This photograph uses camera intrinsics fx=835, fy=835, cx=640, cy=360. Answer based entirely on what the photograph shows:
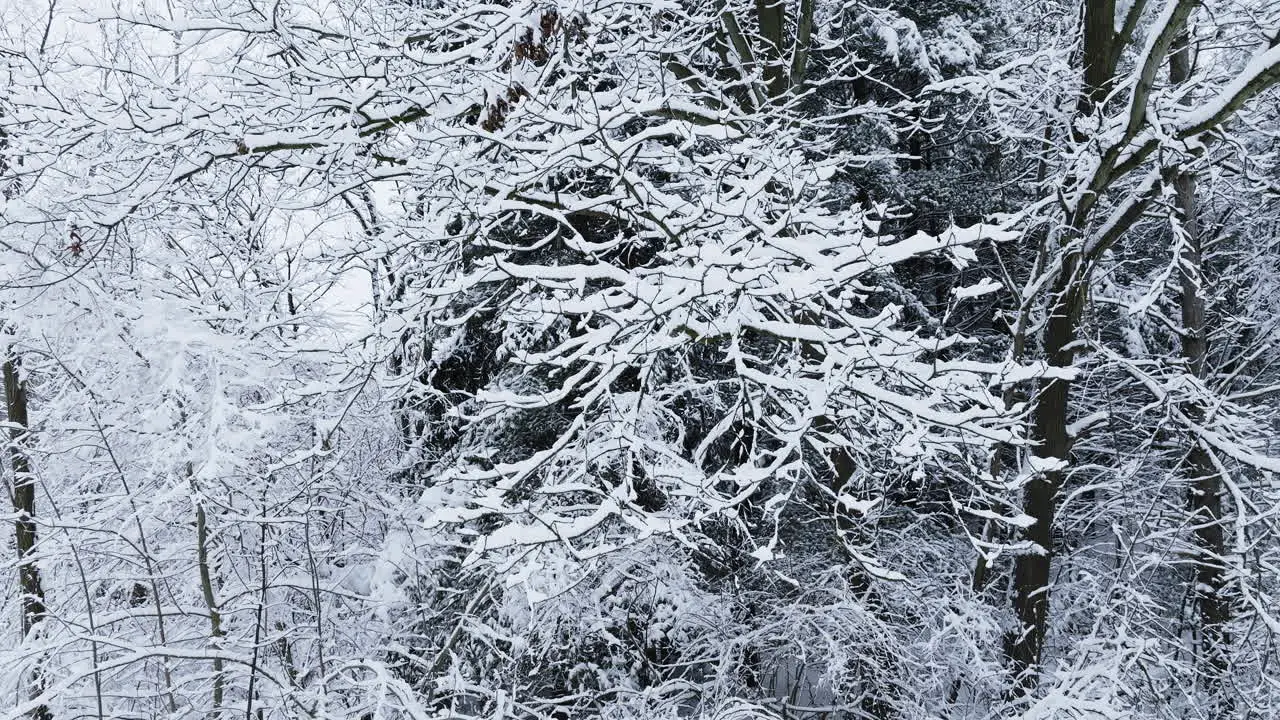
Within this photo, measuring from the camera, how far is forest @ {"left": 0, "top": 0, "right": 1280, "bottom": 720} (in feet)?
13.7

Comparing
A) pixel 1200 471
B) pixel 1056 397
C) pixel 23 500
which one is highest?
pixel 23 500

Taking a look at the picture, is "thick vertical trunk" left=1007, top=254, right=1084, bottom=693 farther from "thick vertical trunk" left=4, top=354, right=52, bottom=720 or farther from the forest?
"thick vertical trunk" left=4, top=354, right=52, bottom=720

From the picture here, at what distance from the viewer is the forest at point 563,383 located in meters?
4.16

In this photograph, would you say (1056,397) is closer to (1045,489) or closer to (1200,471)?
(1045,489)

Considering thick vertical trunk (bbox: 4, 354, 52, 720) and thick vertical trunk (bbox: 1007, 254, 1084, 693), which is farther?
thick vertical trunk (bbox: 1007, 254, 1084, 693)

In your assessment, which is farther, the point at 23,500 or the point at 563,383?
the point at 23,500

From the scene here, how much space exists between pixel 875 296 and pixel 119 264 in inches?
266

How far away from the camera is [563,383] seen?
536 centimetres

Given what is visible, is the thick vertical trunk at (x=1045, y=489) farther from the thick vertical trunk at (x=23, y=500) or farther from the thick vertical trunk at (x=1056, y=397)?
the thick vertical trunk at (x=23, y=500)

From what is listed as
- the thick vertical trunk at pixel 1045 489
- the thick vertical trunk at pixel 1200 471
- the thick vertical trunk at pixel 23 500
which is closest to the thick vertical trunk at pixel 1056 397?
the thick vertical trunk at pixel 1045 489

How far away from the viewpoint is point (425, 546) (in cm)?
749

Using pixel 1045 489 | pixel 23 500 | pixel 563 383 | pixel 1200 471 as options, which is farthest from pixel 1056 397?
pixel 23 500

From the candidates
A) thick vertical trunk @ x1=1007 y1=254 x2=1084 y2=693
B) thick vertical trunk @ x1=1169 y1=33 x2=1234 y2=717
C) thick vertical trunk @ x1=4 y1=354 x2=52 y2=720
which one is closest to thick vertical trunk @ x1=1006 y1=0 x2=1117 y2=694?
thick vertical trunk @ x1=1007 y1=254 x2=1084 y2=693

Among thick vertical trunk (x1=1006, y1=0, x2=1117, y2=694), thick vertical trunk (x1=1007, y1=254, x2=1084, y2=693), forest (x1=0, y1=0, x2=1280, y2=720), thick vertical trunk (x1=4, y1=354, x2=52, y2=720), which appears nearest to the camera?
forest (x1=0, y1=0, x2=1280, y2=720)
